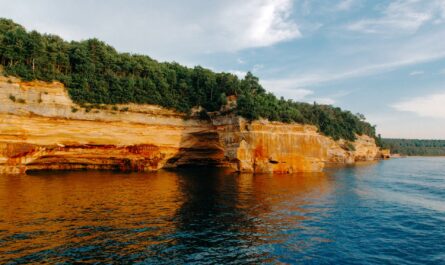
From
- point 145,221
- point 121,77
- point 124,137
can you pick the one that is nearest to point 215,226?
point 145,221

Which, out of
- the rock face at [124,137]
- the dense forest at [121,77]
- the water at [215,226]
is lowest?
the water at [215,226]

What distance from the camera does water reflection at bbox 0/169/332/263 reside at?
1555cm

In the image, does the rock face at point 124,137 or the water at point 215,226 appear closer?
the water at point 215,226

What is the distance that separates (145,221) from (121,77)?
3877 cm

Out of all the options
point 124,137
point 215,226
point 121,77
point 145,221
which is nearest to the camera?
point 215,226

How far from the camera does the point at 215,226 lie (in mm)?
20672

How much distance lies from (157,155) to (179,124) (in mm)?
7189

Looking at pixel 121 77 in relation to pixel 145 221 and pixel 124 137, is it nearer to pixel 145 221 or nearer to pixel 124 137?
pixel 124 137

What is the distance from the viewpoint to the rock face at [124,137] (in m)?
43.2

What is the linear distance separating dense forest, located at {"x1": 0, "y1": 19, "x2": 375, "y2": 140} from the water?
1975 cm

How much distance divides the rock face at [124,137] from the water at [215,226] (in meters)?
11.7

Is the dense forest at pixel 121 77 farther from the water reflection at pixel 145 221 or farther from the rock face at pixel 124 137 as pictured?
the water reflection at pixel 145 221

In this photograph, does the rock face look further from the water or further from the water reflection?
the water

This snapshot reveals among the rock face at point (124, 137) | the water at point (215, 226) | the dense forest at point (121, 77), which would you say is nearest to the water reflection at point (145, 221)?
the water at point (215, 226)
